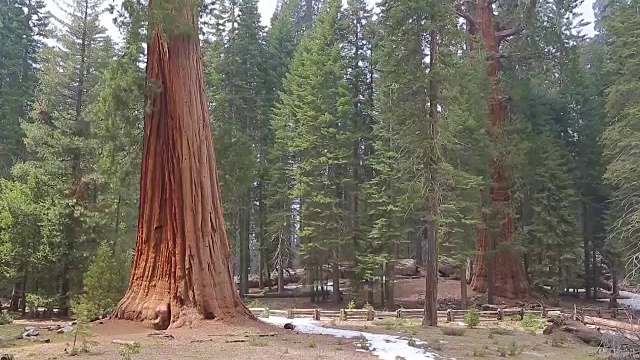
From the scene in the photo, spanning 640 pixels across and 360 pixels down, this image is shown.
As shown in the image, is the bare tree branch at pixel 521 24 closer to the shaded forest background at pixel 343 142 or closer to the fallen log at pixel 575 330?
the shaded forest background at pixel 343 142

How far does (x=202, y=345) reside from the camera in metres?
11.6

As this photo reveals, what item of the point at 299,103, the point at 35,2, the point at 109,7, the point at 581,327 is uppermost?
the point at 35,2

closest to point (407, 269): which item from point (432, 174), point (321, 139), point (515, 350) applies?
point (321, 139)

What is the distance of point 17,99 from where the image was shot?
34000 millimetres

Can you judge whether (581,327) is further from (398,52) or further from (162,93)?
(162,93)

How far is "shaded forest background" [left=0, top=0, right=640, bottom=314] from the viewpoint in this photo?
1830 cm

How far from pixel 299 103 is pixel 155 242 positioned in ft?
56.6

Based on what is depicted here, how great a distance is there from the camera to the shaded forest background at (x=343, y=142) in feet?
60.0

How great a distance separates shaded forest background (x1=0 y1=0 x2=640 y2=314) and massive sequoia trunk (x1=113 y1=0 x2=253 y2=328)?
842 mm

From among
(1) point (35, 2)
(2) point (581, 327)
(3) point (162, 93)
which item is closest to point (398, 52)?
(3) point (162, 93)

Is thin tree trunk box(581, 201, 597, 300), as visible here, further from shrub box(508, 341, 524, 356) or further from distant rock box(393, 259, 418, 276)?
shrub box(508, 341, 524, 356)

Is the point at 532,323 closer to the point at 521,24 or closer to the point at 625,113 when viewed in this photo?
the point at 625,113

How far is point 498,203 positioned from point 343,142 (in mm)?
8401

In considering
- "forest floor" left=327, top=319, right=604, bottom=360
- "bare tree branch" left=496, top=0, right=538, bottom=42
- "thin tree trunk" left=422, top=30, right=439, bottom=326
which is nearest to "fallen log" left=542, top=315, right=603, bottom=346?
"forest floor" left=327, top=319, right=604, bottom=360
